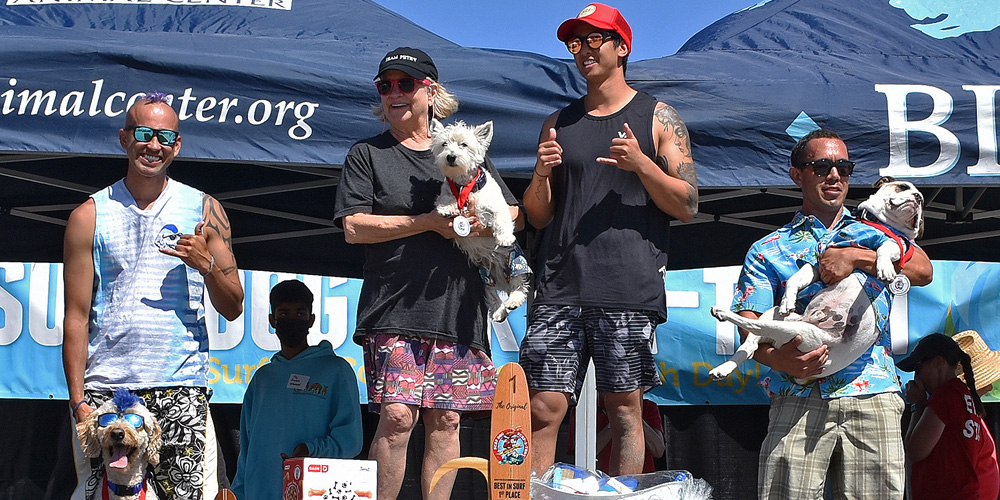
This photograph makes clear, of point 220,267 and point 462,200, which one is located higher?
point 462,200

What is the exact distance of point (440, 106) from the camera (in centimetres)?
345

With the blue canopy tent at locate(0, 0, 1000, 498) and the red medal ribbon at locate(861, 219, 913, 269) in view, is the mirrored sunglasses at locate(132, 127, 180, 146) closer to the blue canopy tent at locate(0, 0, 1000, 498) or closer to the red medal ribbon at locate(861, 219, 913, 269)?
the blue canopy tent at locate(0, 0, 1000, 498)

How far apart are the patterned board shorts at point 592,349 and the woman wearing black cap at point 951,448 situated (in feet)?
9.15

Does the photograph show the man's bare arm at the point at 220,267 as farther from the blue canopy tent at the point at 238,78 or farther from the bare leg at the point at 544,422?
the bare leg at the point at 544,422

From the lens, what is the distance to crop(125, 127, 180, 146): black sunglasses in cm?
309

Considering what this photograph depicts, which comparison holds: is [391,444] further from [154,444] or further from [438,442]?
[154,444]

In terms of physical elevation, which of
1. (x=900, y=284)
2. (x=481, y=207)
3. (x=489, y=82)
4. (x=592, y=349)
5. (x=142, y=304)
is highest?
(x=489, y=82)

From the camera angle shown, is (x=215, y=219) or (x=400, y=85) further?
(x=400, y=85)

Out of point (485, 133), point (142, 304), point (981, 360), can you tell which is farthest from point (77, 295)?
point (981, 360)

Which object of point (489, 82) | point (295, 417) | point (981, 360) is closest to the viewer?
point (489, 82)

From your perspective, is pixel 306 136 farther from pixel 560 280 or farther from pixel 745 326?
pixel 745 326

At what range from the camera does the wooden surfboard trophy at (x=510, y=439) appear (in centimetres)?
289

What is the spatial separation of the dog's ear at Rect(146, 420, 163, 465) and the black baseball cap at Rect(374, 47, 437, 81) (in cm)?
135

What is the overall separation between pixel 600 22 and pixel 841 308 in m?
1.22
